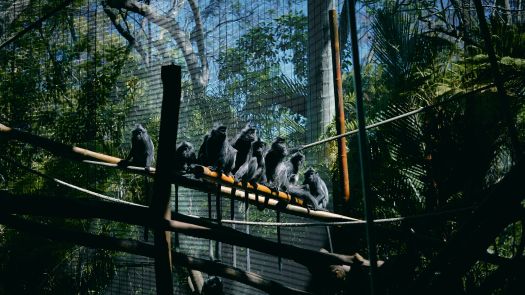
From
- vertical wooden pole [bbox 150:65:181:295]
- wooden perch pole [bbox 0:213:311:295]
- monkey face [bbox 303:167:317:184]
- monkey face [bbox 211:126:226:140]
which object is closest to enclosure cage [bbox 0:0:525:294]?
monkey face [bbox 303:167:317:184]

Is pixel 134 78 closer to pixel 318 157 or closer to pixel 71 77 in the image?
pixel 71 77

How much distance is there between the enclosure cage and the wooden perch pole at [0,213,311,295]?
2.34ft

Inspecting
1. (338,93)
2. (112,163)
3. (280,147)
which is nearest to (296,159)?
(280,147)

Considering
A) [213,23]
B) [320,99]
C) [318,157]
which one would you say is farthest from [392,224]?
[213,23]

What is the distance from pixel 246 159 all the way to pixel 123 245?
2.17m

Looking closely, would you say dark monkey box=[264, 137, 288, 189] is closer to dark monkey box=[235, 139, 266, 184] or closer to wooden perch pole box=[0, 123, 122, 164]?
dark monkey box=[235, 139, 266, 184]

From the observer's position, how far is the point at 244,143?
200 inches

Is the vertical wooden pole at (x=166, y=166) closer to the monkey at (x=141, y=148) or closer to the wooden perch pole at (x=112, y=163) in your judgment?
the wooden perch pole at (x=112, y=163)

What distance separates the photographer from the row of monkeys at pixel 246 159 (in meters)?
4.66

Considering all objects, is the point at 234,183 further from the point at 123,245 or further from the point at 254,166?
the point at 123,245

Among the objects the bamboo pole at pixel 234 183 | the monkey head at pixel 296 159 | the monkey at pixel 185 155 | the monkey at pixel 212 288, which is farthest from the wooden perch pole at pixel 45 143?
the monkey at pixel 212 288

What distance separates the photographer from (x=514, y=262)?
2.35m

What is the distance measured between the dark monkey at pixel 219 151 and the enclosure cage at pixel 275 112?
381mm

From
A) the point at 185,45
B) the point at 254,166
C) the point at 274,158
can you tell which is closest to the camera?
the point at 254,166
